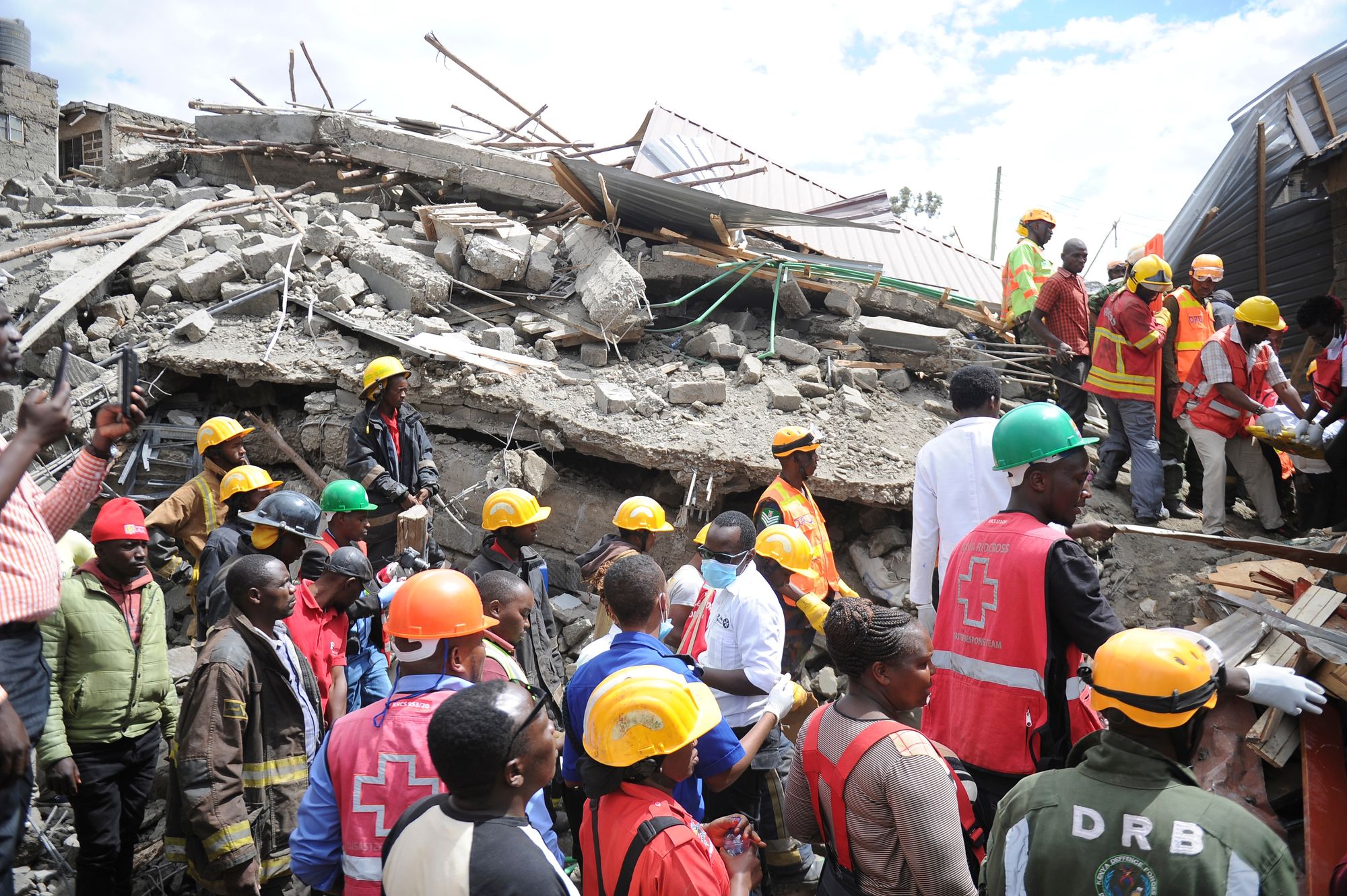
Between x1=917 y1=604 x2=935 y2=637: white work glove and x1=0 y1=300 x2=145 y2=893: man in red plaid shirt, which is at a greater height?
x1=0 y1=300 x2=145 y2=893: man in red plaid shirt

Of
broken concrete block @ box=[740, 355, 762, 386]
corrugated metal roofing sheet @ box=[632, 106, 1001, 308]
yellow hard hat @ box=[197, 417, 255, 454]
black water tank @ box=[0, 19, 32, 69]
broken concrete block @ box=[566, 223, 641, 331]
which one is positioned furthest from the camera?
black water tank @ box=[0, 19, 32, 69]

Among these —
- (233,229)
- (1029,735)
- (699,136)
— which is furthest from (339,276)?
(1029,735)

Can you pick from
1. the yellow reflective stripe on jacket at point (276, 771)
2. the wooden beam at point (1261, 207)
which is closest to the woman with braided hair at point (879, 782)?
the yellow reflective stripe on jacket at point (276, 771)

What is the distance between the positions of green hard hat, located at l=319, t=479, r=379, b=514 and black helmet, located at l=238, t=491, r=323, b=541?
0.70 m

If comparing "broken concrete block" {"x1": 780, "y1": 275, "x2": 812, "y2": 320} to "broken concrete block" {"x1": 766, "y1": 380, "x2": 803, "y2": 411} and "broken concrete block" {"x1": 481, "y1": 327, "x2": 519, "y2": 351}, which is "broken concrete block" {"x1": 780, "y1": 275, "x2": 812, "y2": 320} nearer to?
"broken concrete block" {"x1": 766, "y1": 380, "x2": 803, "y2": 411}

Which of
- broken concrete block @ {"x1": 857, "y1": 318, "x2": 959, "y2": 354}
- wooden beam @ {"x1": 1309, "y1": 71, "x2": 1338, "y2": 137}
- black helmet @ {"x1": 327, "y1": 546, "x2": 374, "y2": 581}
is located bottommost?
black helmet @ {"x1": 327, "y1": 546, "x2": 374, "y2": 581}

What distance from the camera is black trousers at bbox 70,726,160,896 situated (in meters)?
4.04

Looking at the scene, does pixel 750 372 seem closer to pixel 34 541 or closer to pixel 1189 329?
pixel 1189 329

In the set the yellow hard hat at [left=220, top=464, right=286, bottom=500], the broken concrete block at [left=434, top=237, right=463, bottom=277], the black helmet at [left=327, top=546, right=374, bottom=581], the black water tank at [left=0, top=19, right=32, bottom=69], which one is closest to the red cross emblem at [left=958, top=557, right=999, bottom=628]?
the black helmet at [left=327, top=546, right=374, bottom=581]

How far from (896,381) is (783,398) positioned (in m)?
1.22

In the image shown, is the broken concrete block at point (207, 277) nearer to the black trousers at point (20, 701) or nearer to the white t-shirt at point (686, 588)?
the white t-shirt at point (686, 588)

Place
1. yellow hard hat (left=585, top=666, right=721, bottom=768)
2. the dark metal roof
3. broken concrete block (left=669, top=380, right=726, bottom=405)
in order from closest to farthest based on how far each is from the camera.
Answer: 1. yellow hard hat (left=585, top=666, right=721, bottom=768)
2. broken concrete block (left=669, top=380, right=726, bottom=405)
3. the dark metal roof

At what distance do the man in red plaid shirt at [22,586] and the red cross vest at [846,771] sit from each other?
216 cm

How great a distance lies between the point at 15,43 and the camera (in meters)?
19.9
